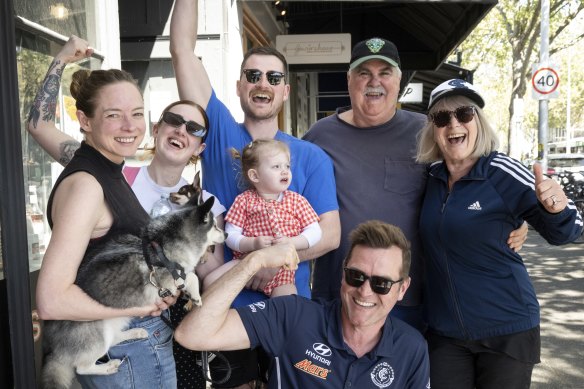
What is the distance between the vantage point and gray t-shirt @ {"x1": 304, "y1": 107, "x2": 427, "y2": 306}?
312 centimetres

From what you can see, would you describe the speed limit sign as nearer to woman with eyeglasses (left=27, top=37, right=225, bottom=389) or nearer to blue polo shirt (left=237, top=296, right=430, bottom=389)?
blue polo shirt (left=237, top=296, right=430, bottom=389)

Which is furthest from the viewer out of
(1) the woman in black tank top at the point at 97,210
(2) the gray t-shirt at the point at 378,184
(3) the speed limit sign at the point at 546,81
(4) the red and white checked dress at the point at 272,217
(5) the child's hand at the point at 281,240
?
(3) the speed limit sign at the point at 546,81

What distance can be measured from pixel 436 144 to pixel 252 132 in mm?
993

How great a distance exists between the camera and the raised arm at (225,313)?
226 cm

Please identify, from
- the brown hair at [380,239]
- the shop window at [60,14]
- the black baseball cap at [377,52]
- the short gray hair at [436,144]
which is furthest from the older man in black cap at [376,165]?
the shop window at [60,14]

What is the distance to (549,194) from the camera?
2518mm

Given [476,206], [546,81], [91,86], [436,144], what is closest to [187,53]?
[91,86]

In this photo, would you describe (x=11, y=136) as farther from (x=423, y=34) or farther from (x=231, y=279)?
(x=423, y=34)

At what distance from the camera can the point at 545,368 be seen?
17.6ft

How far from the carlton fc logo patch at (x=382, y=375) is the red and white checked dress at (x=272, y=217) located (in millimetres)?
606

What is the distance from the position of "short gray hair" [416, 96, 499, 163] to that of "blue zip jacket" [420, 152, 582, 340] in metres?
0.07

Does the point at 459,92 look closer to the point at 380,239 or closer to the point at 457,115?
the point at 457,115

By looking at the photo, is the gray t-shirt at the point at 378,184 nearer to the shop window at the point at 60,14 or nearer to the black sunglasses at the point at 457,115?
the black sunglasses at the point at 457,115

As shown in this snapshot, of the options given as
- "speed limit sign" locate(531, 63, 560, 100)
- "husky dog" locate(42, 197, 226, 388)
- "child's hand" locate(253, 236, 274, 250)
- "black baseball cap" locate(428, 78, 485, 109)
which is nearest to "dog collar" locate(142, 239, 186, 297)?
"husky dog" locate(42, 197, 226, 388)
